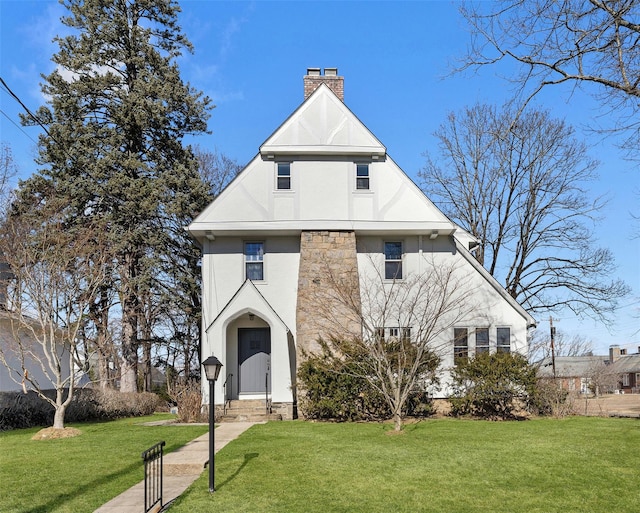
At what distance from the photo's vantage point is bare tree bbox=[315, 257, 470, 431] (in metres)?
16.5

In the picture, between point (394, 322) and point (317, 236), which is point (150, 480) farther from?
point (394, 322)

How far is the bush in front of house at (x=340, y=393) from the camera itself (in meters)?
17.3

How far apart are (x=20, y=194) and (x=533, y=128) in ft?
72.7

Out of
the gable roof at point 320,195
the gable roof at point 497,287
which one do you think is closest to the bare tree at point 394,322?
the gable roof at point 497,287

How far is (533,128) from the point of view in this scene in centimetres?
2814

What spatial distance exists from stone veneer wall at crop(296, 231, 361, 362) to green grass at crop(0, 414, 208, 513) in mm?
4618

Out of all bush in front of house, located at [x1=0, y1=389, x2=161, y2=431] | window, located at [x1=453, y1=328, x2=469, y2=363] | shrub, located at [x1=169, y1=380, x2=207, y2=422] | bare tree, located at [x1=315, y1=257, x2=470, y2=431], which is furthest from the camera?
window, located at [x1=453, y1=328, x2=469, y2=363]

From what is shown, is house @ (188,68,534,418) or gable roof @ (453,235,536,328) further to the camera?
gable roof @ (453,235,536,328)

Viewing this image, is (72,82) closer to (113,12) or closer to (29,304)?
(113,12)

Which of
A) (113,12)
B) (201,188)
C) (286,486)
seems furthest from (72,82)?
(286,486)

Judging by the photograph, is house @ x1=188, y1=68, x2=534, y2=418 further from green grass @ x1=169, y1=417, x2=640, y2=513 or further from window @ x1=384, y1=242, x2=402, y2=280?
green grass @ x1=169, y1=417, x2=640, y2=513

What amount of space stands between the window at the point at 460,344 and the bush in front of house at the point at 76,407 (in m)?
11.1

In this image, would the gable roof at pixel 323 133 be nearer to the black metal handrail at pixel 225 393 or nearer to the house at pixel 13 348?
the black metal handrail at pixel 225 393

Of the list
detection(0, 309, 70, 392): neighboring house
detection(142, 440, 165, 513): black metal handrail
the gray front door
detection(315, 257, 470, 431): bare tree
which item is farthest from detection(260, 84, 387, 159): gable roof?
detection(142, 440, 165, 513): black metal handrail
